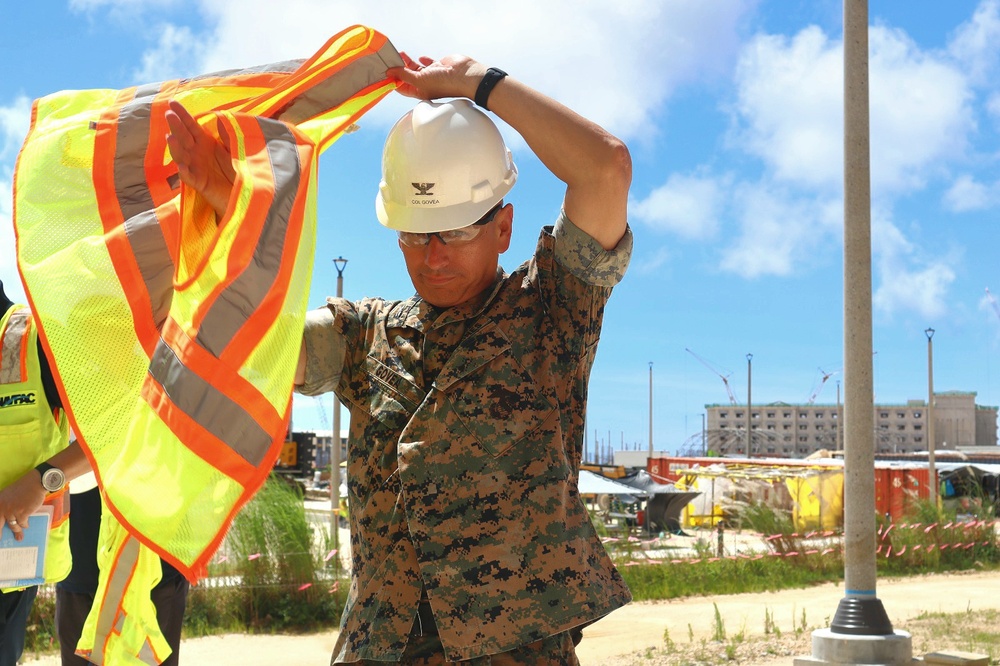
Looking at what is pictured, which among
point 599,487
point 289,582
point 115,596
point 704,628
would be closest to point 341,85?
point 115,596

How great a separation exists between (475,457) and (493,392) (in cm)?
15

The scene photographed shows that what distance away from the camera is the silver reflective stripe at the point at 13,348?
3.74 meters

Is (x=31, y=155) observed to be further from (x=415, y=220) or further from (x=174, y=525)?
(x=174, y=525)

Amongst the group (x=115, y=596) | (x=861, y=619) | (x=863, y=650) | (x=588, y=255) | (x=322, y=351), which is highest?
(x=588, y=255)

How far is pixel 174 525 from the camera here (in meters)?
1.90

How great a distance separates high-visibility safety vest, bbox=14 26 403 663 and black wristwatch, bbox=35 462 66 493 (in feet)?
4.31

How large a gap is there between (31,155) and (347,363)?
944 mm

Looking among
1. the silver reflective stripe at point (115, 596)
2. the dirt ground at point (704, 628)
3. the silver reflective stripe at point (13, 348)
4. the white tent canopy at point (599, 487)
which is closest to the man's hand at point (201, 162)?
the silver reflective stripe at point (115, 596)

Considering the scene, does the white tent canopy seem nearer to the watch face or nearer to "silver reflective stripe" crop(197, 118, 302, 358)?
the watch face

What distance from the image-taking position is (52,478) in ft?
11.9

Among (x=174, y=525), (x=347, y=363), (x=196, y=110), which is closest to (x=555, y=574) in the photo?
(x=347, y=363)

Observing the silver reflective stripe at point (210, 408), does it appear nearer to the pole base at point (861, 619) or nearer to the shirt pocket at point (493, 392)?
the shirt pocket at point (493, 392)

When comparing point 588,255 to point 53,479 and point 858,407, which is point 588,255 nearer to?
point 53,479

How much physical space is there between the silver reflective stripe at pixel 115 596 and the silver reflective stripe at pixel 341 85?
41.2 inches
